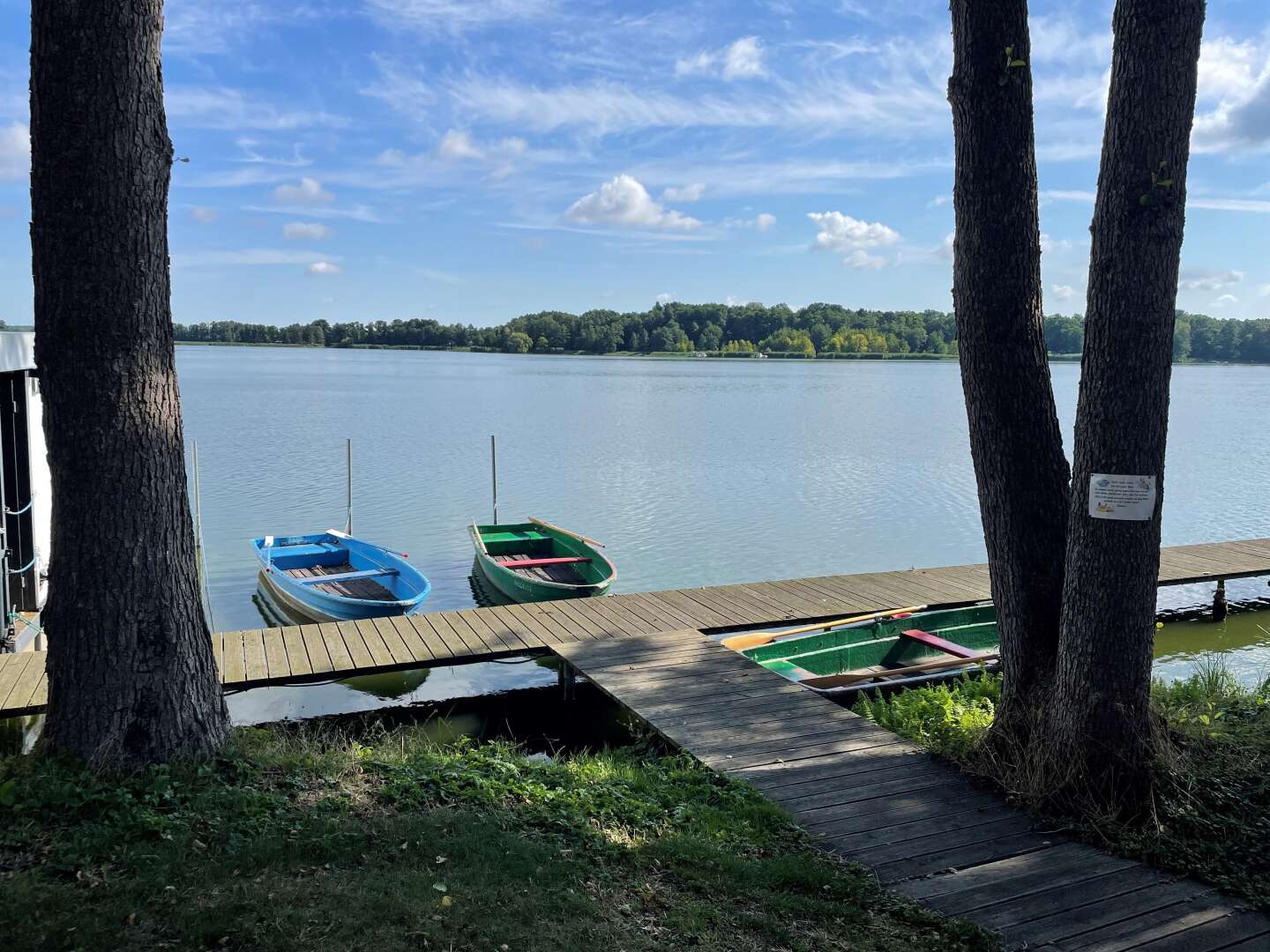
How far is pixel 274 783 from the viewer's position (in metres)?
4.47

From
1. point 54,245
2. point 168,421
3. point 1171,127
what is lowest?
point 168,421

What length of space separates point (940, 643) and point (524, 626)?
3.80 m

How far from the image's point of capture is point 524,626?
30.0ft

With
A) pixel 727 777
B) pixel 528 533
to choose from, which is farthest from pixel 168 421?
pixel 528 533

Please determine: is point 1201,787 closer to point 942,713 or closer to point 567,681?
point 942,713

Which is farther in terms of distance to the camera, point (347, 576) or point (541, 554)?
point (541, 554)

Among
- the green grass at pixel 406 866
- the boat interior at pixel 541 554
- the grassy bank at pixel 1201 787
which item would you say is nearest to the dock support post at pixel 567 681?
the boat interior at pixel 541 554

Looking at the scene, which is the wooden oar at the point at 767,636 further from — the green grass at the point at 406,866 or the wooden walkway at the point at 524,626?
the green grass at the point at 406,866

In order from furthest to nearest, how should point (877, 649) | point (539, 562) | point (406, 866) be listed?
point (539, 562) < point (877, 649) < point (406, 866)

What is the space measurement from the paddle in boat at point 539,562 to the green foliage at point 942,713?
5.35 m

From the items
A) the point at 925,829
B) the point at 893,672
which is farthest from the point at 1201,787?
the point at 893,672

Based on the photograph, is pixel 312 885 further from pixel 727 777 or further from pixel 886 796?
pixel 886 796

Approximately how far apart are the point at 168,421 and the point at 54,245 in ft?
2.95

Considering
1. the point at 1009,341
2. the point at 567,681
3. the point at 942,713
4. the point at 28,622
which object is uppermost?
the point at 1009,341
